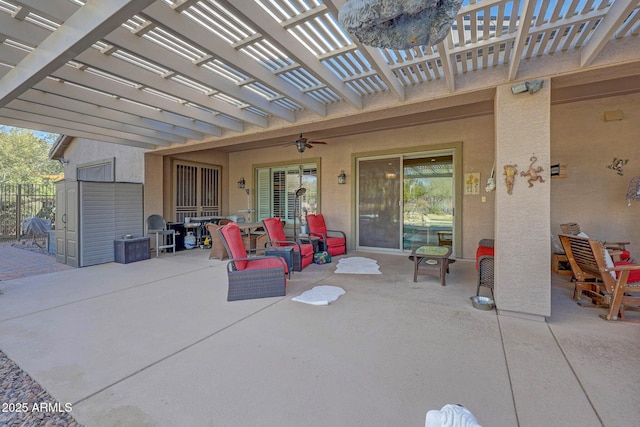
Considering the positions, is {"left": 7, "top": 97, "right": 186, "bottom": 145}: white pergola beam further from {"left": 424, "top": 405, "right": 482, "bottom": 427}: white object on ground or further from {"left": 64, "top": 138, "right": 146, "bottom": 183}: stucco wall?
{"left": 424, "top": 405, "right": 482, "bottom": 427}: white object on ground

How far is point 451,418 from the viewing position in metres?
1.04

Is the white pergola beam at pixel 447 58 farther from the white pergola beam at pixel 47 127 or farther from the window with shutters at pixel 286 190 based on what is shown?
the white pergola beam at pixel 47 127

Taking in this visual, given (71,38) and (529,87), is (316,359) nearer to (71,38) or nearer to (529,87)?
(71,38)

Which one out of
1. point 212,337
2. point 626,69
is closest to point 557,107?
point 626,69

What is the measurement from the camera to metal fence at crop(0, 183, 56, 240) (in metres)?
9.75

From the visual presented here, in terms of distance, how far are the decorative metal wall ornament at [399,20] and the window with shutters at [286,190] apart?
22.2 feet

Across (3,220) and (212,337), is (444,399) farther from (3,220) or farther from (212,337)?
(3,220)

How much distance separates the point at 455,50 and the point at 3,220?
1496cm

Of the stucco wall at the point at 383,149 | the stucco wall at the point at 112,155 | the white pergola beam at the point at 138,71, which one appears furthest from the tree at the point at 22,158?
the white pergola beam at the point at 138,71

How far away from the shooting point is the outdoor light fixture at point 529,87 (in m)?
3.10

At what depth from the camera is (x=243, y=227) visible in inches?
254

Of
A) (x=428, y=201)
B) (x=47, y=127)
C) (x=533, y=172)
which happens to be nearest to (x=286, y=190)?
(x=428, y=201)

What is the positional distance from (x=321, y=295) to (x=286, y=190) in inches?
217

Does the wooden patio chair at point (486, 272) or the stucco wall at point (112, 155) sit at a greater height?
the stucco wall at point (112, 155)
